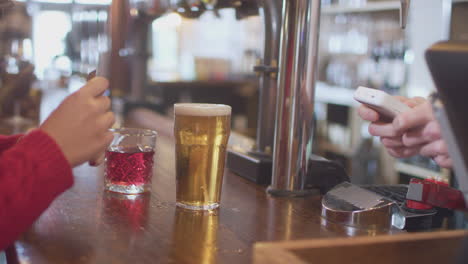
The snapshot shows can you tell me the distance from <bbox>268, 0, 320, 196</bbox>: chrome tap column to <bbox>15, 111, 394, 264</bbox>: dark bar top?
0.15ft

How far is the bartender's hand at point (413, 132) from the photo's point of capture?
794 millimetres

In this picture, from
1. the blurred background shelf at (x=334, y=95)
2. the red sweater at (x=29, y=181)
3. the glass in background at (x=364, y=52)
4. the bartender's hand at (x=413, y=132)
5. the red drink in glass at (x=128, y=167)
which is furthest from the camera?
the blurred background shelf at (x=334, y=95)

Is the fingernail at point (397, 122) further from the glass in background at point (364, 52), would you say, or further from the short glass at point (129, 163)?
the glass in background at point (364, 52)

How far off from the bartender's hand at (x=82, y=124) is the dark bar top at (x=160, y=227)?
104 mm

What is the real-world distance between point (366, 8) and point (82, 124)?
11.6 feet

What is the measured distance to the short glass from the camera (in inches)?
38.3

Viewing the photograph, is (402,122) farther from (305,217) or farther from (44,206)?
(44,206)

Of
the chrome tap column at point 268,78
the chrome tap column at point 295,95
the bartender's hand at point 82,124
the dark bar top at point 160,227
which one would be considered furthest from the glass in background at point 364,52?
the bartender's hand at point 82,124

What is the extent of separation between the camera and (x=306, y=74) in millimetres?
1001

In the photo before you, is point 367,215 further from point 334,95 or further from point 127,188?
point 334,95

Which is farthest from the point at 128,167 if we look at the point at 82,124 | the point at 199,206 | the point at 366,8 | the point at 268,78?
the point at 366,8

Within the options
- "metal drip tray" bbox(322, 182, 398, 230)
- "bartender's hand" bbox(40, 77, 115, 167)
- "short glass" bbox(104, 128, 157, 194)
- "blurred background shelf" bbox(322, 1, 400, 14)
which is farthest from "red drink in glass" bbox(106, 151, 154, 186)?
"blurred background shelf" bbox(322, 1, 400, 14)

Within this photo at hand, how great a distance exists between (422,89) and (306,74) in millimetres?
2425

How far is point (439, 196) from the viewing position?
77cm
